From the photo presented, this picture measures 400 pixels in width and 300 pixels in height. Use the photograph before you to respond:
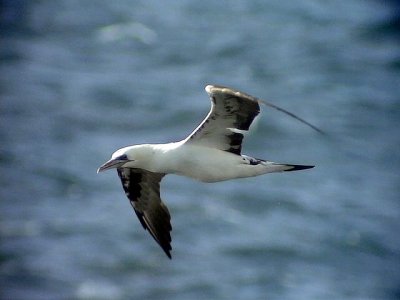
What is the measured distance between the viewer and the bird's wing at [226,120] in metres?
14.3

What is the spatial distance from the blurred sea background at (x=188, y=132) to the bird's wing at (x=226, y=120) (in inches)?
915

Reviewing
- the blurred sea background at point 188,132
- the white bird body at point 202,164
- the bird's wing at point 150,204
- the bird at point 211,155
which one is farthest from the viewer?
the blurred sea background at point 188,132

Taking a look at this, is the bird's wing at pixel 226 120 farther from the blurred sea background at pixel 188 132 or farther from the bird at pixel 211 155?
the blurred sea background at pixel 188 132

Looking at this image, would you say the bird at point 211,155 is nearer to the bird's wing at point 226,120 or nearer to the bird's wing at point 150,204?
the bird's wing at point 226,120

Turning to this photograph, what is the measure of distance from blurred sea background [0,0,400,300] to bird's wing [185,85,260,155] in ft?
76.3

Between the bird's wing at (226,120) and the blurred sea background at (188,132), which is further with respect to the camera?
the blurred sea background at (188,132)

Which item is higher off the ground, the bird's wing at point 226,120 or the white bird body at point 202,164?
the bird's wing at point 226,120

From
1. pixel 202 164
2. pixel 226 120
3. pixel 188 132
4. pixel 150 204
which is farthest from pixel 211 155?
pixel 188 132

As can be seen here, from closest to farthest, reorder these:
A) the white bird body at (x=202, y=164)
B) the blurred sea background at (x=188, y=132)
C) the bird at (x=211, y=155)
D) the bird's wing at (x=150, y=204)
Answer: the bird at (x=211, y=155) → the white bird body at (x=202, y=164) → the bird's wing at (x=150, y=204) → the blurred sea background at (x=188, y=132)

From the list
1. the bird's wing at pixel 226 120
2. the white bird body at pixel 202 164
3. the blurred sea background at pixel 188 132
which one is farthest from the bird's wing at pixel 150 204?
the blurred sea background at pixel 188 132

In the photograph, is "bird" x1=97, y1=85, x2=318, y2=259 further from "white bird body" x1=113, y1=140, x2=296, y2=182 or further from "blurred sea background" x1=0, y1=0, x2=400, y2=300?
"blurred sea background" x1=0, y1=0, x2=400, y2=300

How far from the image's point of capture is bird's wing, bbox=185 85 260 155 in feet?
47.0

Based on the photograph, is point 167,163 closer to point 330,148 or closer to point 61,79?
point 330,148

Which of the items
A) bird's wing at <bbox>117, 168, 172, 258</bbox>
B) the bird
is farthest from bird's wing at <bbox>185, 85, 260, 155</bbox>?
bird's wing at <bbox>117, 168, 172, 258</bbox>
